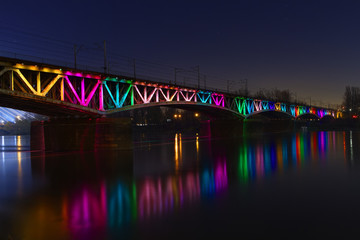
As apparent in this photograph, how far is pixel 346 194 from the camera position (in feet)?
39.7

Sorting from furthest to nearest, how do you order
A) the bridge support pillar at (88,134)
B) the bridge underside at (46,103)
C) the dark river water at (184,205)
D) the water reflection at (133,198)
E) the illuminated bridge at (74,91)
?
the bridge support pillar at (88,134)
the illuminated bridge at (74,91)
the bridge underside at (46,103)
the water reflection at (133,198)
the dark river water at (184,205)

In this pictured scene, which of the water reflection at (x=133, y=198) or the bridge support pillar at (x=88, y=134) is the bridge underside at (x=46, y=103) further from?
the water reflection at (x=133, y=198)

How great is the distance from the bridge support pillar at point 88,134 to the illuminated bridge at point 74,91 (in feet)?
4.38

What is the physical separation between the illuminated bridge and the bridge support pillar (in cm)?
134

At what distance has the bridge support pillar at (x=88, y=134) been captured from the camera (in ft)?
108

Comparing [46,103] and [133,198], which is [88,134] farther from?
[133,198]

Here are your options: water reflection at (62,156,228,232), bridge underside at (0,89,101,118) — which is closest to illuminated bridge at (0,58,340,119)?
bridge underside at (0,89,101,118)

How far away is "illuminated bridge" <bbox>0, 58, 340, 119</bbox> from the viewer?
27.3m

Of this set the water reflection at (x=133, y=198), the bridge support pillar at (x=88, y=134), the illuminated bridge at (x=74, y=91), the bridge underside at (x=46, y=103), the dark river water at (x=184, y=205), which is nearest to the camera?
the dark river water at (x=184, y=205)

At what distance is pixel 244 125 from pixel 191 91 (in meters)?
22.3

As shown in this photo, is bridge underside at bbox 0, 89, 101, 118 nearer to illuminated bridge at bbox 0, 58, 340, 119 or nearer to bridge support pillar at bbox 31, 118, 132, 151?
illuminated bridge at bbox 0, 58, 340, 119

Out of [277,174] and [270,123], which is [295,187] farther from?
[270,123]

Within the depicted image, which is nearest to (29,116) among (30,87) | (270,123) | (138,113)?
(138,113)

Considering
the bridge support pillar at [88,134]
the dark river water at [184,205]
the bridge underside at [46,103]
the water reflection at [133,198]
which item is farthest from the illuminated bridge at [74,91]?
the water reflection at [133,198]
